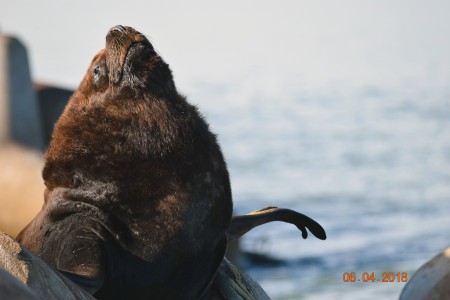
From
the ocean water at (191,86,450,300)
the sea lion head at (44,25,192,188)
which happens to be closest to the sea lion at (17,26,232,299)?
the sea lion head at (44,25,192,188)

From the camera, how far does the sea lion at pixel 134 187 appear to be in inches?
184

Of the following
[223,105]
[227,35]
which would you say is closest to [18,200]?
[223,105]

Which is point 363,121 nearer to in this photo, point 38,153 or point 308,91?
point 308,91

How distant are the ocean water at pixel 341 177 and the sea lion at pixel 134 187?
5.57 m

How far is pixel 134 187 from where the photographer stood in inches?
187

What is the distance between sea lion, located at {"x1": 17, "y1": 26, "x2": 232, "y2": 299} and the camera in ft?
15.3

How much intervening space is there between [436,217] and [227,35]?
2709 centimetres

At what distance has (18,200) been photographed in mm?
10766

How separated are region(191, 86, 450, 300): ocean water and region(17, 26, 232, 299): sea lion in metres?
5.57

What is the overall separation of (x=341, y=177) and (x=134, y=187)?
14304 mm
